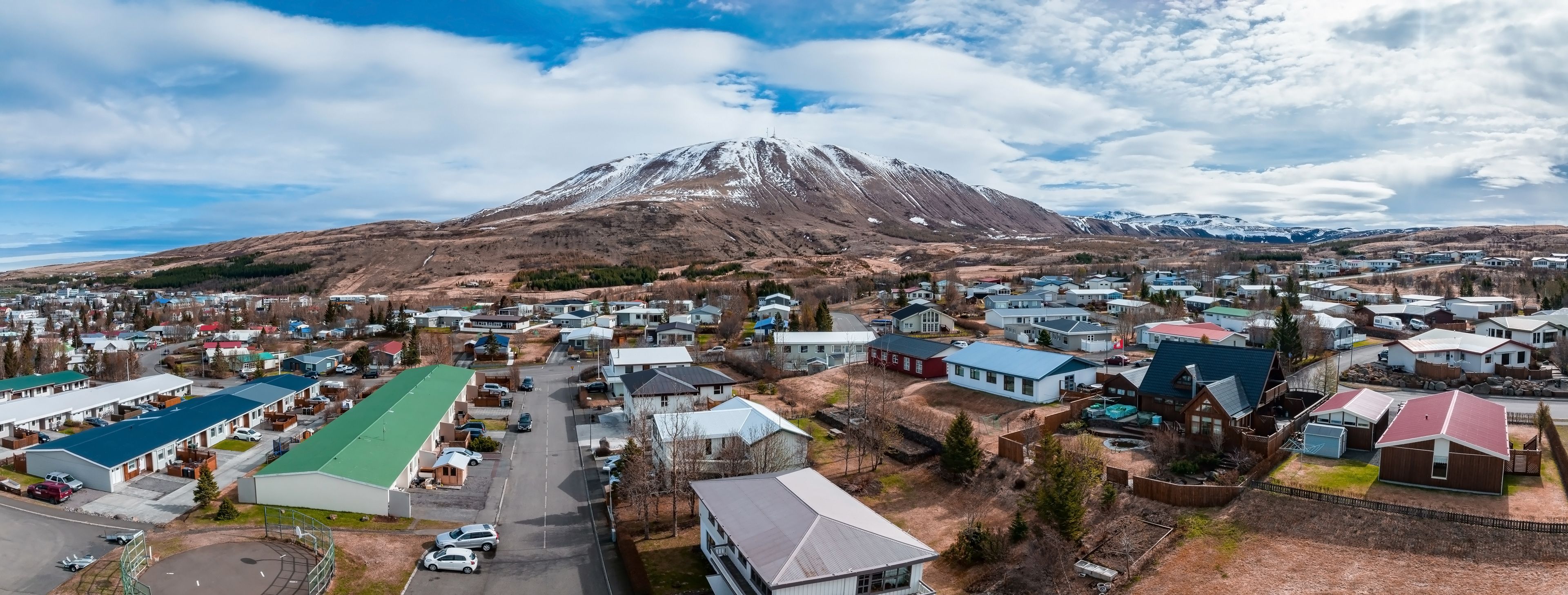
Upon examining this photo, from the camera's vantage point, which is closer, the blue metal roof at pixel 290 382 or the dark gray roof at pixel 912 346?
the blue metal roof at pixel 290 382

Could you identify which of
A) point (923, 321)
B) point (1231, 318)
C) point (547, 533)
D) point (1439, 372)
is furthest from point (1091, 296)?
point (547, 533)

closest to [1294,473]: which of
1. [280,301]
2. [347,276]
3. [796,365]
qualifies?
[796,365]

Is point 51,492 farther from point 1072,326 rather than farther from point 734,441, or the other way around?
point 1072,326

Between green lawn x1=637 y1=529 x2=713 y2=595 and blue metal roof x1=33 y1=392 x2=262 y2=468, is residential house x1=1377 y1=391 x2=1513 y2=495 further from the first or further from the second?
blue metal roof x1=33 y1=392 x2=262 y2=468

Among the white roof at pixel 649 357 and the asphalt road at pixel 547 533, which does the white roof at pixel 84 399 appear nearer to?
the asphalt road at pixel 547 533

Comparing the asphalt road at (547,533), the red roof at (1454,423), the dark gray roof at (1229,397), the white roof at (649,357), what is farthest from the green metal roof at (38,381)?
the red roof at (1454,423)
